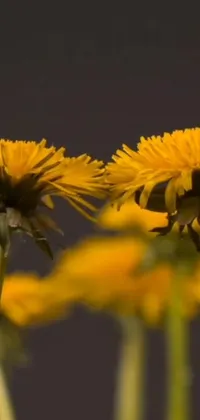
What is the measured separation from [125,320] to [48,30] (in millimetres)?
595

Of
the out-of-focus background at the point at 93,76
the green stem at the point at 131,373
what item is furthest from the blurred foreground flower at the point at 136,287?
the out-of-focus background at the point at 93,76

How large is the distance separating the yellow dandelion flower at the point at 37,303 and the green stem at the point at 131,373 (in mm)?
39

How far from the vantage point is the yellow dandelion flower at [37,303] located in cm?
50

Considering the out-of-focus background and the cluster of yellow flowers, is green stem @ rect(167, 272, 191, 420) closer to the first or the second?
the cluster of yellow flowers

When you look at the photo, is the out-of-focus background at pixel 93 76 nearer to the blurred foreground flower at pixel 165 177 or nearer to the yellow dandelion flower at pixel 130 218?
the yellow dandelion flower at pixel 130 218

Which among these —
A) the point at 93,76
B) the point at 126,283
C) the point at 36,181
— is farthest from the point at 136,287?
the point at 93,76

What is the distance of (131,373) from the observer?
1.65 ft

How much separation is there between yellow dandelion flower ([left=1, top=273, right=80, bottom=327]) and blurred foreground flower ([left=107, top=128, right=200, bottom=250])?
13 cm

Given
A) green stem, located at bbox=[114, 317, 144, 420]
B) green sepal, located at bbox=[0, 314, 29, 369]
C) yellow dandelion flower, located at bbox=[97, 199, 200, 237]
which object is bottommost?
green stem, located at bbox=[114, 317, 144, 420]

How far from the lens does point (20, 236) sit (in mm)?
391

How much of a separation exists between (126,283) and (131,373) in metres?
0.05

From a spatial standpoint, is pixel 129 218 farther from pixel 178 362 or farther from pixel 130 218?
pixel 178 362

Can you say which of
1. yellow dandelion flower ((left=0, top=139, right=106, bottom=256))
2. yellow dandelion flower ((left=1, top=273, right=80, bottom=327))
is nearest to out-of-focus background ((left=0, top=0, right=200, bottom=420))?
yellow dandelion flower ((left=1, top=273, right=80, bottom=327))

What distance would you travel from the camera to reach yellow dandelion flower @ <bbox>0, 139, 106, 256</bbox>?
1.24ft
